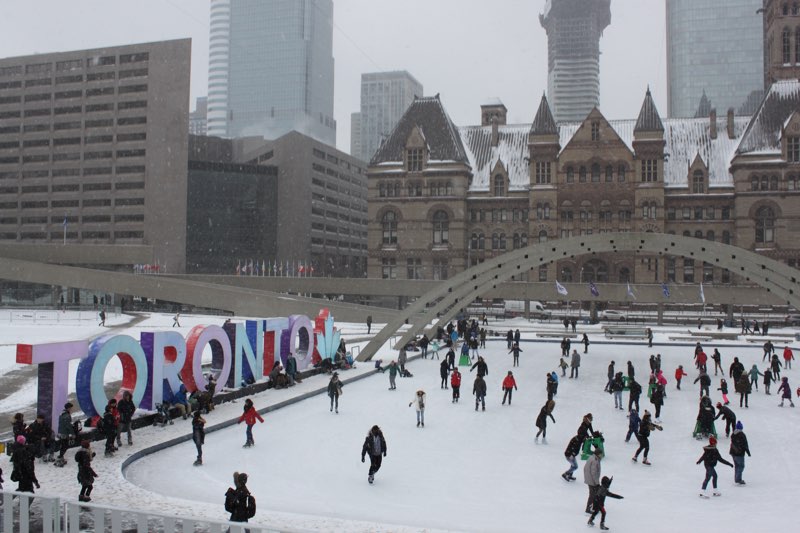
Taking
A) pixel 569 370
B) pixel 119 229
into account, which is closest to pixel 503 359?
pixel 569 370

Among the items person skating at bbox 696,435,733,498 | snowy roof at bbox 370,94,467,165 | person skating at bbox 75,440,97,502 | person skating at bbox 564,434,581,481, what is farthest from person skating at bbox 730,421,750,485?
snowy roof at bbox 370,94,467,165

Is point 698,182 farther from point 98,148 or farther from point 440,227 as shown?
point 98,148

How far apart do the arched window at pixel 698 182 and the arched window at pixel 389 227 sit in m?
33.7

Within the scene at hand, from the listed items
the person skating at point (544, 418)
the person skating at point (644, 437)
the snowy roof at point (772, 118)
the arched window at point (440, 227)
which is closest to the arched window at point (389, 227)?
the arched window at point (440, 227)

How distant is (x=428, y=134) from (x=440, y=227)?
11.5m

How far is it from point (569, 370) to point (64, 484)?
2462 centimetres

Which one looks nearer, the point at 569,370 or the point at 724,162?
the point at 569,370

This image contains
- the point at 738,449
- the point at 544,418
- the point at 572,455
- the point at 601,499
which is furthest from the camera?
the point at 544,418

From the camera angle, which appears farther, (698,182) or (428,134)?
(428,134)

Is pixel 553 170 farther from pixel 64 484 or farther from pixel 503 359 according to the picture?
pixel 64 484

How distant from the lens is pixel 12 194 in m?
113

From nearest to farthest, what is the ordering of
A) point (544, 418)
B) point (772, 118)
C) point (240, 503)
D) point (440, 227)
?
point (240, 503)
point (544, 418)
point (772, 118)
point (440, 227)

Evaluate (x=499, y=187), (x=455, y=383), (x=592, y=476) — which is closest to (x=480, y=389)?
(x=455, y=383)

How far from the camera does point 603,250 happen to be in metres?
36.5
